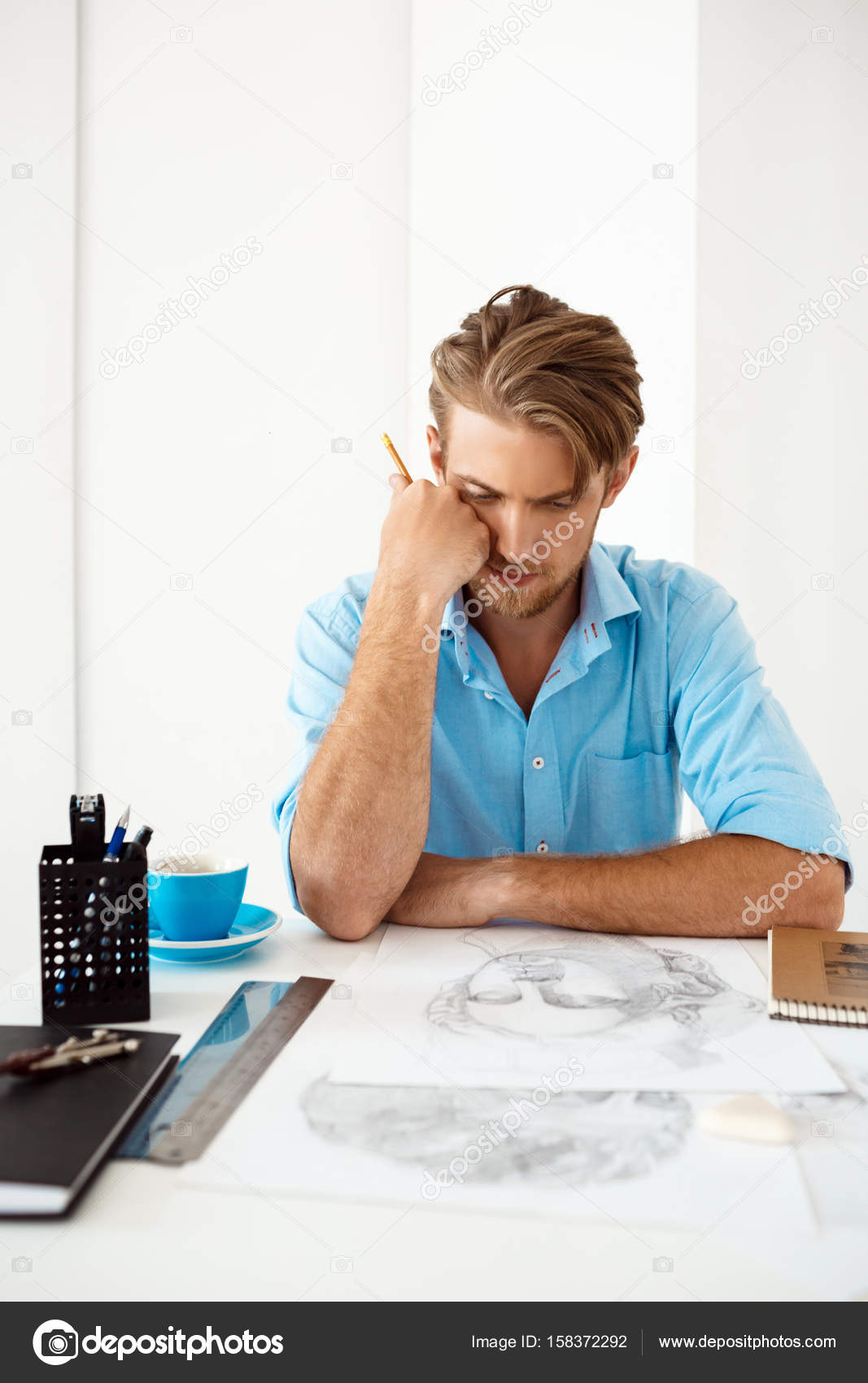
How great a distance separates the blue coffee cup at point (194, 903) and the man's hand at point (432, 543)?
541mm

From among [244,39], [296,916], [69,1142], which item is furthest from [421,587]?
[244,39]

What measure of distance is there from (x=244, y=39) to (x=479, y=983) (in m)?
Result: 2.72

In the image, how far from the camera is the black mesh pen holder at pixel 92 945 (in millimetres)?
942

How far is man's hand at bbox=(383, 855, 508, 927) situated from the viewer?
126 cm

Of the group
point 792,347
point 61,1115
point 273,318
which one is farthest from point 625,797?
point 273,318

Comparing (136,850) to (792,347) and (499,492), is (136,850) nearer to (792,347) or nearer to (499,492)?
(499,492)

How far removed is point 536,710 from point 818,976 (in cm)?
67

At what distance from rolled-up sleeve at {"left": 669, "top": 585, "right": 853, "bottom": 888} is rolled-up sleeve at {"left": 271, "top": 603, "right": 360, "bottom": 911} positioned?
1.71 feet

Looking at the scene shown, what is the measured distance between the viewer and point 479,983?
3.44 ft

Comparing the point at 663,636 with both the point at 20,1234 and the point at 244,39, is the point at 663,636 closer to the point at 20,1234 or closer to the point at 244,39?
the point at 20,1234

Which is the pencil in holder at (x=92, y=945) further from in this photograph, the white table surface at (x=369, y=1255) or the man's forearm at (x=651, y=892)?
the man's forearm at (x=651, y=892)

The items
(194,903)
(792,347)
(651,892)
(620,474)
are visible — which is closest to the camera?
(194,903)

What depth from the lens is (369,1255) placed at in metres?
0.61
